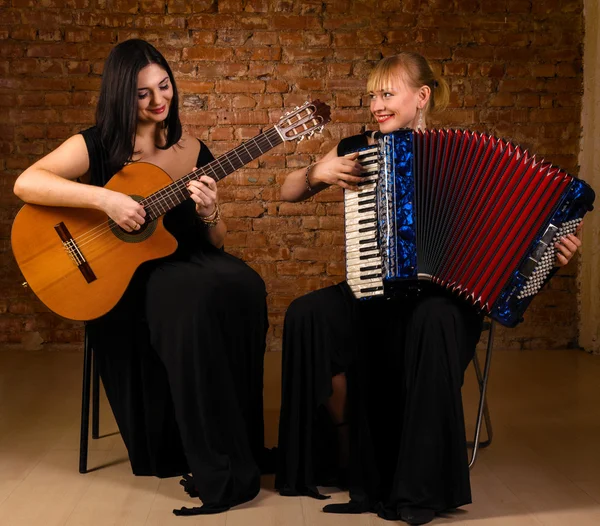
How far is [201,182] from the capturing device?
2.29 m

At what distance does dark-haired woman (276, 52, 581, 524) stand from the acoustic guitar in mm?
244

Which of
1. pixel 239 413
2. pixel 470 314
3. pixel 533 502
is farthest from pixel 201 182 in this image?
pixel 533 502

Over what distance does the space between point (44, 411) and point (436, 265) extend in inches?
72.6

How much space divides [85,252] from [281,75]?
2154 millimetres

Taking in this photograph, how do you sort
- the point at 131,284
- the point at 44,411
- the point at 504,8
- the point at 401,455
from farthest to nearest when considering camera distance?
1. the point at 504,8
2. the point at 44,411
3. the point at 131,284
4. the point at 401,455

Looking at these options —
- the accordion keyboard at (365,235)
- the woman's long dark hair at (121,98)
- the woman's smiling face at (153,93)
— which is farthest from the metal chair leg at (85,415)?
the accordion keyboard at (365,235)

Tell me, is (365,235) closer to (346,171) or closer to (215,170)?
(346,171)

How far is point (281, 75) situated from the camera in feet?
13.7

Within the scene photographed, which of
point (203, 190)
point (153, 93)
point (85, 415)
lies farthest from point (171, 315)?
point (153, 93)

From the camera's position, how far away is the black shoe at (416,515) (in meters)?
1.99

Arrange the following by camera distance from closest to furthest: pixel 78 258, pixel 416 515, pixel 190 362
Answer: pixel 416 515
pixel 190 362
pixel 78 258

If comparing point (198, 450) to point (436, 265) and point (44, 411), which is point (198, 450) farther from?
point (44, 411)

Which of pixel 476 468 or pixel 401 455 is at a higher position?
Result: pixel 401 455

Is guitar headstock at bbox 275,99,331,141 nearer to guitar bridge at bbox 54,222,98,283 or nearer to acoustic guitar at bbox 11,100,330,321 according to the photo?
acoustic guitar at bbox 11,100,330,321
